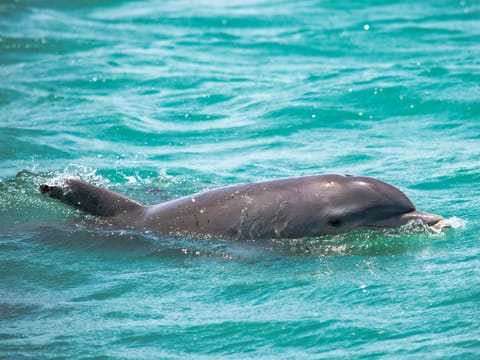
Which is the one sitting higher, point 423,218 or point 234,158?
point 423,218

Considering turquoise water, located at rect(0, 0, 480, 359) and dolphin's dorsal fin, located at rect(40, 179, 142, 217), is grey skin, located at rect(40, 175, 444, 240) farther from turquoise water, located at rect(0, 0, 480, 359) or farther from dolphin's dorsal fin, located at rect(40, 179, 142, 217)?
dolphin's dorsal fin, located at rect(40, 179, 142, 217)

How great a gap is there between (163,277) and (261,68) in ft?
41.9

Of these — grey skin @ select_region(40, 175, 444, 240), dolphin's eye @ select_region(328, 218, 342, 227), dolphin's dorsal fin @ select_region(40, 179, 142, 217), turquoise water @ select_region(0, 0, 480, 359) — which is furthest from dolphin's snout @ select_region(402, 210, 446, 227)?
dolphin's dorsal fin @ select_region(40, 179, 142, 217)

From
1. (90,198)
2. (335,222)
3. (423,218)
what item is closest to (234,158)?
(90,198)

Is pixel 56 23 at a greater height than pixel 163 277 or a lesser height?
greater

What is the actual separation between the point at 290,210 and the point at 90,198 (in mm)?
2454

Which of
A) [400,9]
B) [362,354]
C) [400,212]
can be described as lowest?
[362,354]

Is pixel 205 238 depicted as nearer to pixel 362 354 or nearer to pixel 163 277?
pixel 163 277

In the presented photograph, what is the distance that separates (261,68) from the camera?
21781 millimetres

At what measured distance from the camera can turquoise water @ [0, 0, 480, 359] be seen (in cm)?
831

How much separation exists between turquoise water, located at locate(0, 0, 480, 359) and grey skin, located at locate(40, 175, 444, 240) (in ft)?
0.50

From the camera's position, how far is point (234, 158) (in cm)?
1525

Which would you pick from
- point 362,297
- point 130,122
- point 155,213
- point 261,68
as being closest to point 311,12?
point 261,68

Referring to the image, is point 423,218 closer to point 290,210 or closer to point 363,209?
point 363,209
